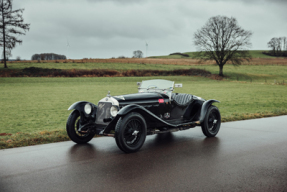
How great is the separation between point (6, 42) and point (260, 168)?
4688 cm

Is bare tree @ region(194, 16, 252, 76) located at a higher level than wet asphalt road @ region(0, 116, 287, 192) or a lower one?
higher

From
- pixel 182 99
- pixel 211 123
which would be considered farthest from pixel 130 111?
pixel 211 123

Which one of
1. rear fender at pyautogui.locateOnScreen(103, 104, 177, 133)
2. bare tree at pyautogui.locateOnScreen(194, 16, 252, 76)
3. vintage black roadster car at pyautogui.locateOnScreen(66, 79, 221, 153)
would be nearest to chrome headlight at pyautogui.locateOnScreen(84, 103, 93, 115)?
vintage black roadster car at pyautogui.locateOnScreen(66, 79, 221, 153)

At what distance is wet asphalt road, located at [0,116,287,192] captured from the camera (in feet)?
13.1

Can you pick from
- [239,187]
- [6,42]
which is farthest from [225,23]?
[239,187]

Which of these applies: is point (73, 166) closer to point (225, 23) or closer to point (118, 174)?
point (118, 174)

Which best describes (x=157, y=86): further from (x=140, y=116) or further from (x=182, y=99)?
(x=140, y=116)

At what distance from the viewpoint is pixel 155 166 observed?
490 centimetres

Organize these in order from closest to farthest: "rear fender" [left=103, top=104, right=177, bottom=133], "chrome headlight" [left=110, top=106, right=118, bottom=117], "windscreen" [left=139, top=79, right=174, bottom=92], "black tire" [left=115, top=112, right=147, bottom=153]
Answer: "black tire" [left=115, top=112, right=147, bottom=153], "rear fender" [left=103, top=104, right=177, bottom=133], "chrome headlight" [left=110, top=106, right=118, bottom=117], "windscreen" [left=139, top=79, right=174, bottom=92]

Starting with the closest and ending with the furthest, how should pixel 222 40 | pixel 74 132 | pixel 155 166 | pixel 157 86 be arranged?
pixel 155 166 < pixel 74 132 < pixel 157 86 < pixel 222 40

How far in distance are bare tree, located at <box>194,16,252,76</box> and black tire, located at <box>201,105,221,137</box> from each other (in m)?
46.1

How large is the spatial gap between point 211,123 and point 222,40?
159 feet

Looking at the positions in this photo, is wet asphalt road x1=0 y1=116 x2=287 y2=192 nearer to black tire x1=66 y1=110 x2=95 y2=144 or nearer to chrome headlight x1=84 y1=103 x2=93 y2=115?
black tire x1=66 y1=110 x2=95 y2=144

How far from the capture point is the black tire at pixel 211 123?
7.44 m
